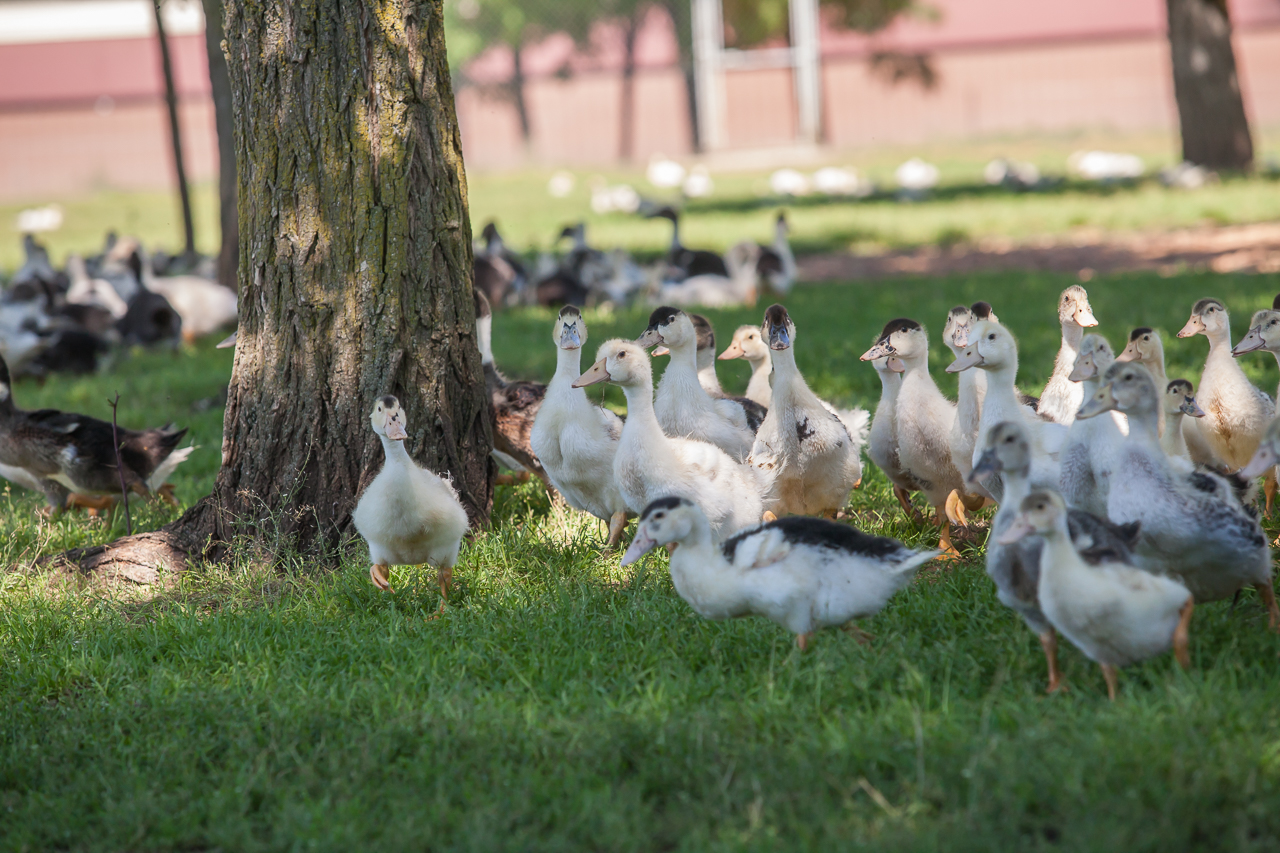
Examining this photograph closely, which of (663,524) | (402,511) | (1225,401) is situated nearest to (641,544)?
(663,524)

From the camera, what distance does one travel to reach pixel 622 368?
5258 millimetres

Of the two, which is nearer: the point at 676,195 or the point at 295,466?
the point at 295,466

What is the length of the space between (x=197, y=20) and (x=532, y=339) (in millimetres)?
29855

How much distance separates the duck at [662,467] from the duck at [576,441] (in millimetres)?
211

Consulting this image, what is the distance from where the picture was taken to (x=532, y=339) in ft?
36.9

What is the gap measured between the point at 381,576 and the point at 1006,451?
2.64 meters

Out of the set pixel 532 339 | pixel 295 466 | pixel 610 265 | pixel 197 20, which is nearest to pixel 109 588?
pixel 295 466

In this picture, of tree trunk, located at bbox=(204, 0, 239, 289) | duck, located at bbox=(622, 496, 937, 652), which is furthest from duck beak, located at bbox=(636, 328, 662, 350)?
tree trunk, located at bbox=(204, 0, 239, 289)

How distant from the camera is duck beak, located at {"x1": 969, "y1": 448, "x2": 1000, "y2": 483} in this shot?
3.70m

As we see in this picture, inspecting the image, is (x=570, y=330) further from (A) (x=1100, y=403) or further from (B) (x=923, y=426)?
(A) (x=1100, y=403)

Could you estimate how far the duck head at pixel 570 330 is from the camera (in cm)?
572

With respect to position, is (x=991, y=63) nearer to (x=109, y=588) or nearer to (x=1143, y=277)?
(x=1143, y=277)

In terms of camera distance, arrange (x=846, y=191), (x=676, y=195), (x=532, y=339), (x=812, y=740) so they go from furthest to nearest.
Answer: (x=676, y=195) < (x=846, y=191) < (x=532, y=339) < (x=812, y=740)

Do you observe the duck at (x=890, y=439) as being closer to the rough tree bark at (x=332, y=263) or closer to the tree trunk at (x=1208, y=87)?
the rough tree bark at (x=332, y=263)
